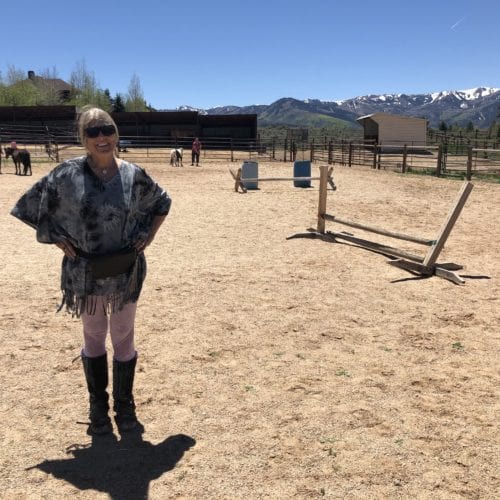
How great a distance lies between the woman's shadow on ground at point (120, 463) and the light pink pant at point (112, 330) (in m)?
0.48

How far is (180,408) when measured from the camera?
122 inches

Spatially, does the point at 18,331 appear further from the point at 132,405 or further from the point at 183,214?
the point at 183,214

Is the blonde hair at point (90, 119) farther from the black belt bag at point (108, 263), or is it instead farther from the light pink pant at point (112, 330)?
the light pink pant at point (112, 330)

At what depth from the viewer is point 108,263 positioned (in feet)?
8.20

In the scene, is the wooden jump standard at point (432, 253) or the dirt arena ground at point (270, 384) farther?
the wooden jump standard at point (432, 253)

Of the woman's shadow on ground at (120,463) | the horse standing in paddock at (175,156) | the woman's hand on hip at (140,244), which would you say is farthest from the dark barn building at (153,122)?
the woman's shadow on ground at (120,463)

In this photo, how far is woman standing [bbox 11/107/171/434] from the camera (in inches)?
95.9

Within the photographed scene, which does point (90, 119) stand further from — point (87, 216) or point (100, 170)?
point (87, 216)

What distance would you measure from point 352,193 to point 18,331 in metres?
11.1

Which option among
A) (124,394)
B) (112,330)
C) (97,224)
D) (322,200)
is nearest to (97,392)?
(124,394)

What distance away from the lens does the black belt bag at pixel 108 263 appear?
2.49 meters

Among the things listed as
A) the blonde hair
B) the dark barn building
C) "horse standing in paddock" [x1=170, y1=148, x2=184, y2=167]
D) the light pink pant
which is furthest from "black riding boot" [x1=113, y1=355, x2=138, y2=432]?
the dark barn building

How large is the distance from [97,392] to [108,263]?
0.82 meters

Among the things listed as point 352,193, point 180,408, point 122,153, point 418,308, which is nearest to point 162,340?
point 180,408
